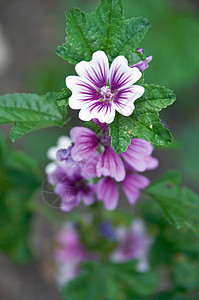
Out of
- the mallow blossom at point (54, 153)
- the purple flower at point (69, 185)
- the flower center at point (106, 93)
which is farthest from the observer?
the mallow blossom at point (54, 153)

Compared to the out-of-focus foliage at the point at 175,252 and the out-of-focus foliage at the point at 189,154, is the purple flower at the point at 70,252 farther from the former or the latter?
the out-of-focus foliage at the point at 189,154

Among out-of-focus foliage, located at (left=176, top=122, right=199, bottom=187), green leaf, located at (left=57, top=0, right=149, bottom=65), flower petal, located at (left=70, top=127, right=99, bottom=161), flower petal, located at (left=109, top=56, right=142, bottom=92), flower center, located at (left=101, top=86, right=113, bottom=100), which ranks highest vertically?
green leaf, located at (left=57, top=0, right=149, bottom=65)

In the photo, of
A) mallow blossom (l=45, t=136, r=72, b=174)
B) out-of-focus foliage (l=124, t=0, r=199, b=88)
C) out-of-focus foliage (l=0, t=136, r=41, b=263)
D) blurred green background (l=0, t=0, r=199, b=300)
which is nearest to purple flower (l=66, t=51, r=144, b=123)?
mallow blossom (l=45, t=136, r=72, b=174)

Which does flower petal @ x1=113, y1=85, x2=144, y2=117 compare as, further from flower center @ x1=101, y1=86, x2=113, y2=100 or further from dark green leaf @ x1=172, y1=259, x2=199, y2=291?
dark green leaf @ x1=172, y1=259, x2=199, y2=291

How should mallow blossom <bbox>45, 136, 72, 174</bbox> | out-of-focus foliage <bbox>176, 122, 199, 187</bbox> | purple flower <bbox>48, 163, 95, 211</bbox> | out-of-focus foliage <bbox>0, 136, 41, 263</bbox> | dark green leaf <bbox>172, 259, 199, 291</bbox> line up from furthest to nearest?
out-of-focus foliage <bbox>176, 122, 199, 187</bbox> < dark green leaf <bbox>172, 259, 199, 291</bbox> < out-of-focus foliage <bbox>0, 136, 41, 263</bbox> < mallow blossom <bbox>45, 136, 72, 174</bbox> < purple flower <bbox>48, 163, 95, 211</bbox>

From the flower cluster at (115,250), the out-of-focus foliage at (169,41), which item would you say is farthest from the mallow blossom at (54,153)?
the out-of-focus foliage at (169,41)

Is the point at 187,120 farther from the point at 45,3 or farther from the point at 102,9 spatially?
the point at 102,9

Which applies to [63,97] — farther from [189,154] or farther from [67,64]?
[67,64]
